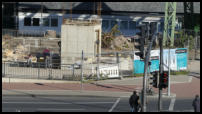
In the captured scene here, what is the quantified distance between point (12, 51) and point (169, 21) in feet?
49.0

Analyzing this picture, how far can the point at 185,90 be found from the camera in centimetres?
3534

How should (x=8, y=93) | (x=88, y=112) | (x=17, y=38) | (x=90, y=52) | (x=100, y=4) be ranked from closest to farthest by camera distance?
1. (x=88, y=112)
2. (x=8, y=93)
3. (x=90, y=52)
4. (x=17, y=38)
5. (x=100, y=4)

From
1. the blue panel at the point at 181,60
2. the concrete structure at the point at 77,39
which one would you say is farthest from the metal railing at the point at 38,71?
the blue panel at the point at 181,60

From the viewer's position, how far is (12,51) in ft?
154

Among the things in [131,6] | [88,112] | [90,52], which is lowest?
[88,112]

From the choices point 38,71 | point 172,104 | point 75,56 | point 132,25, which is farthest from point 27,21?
point 172,104

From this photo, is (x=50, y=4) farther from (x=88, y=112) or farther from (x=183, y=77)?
(x=88, y=112)

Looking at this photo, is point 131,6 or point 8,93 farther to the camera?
point 131,6

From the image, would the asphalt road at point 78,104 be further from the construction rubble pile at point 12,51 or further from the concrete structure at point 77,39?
the construction rubble pile at point 12,51

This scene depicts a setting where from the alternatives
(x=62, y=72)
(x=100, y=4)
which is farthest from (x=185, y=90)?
(x=100, y=4)

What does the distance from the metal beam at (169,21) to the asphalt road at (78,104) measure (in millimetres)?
17353

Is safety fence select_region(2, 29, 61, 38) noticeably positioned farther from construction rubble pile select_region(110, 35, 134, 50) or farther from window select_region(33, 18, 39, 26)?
construction rubble pile select_region(110, 35, 134, 50)

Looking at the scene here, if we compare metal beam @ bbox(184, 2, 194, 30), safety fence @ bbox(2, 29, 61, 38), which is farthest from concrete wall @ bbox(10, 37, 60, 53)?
metal beam @ bbox(184, 2, 194, 30)

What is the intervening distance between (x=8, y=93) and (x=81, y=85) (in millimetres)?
4562
